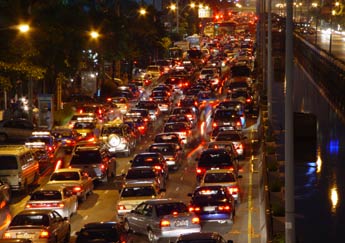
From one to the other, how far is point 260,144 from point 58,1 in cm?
2037

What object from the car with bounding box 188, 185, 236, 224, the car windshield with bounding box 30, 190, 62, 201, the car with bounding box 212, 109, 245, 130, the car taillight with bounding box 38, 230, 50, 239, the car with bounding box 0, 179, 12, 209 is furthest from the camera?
the car with bounding box 212, 109, 245, 130

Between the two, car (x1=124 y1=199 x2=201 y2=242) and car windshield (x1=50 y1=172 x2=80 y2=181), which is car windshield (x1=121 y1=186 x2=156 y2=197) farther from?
car windshield (x1=50 y1=172 x2=80 y2=181)

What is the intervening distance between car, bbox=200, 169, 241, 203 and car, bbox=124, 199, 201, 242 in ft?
18.9

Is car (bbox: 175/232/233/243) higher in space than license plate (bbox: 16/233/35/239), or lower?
higher

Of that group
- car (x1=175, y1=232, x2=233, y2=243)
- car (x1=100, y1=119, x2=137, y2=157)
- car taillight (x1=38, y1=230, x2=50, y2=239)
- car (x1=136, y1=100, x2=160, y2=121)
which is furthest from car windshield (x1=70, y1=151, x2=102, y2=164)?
car (x1=136, y1=100, x2=160, y2=121)

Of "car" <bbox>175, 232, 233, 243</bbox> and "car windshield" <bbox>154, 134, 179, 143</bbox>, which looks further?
"car windshield" <bbox>154, 134, 179, 143</bbox>

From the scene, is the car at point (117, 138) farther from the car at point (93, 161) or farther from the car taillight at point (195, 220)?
the car taillight at point (195, 220)

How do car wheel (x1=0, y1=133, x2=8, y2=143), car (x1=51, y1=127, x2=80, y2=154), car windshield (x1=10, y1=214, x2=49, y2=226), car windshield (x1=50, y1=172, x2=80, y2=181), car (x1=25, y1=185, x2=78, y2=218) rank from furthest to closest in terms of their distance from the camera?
car wheel (x1=0, y1=133, x2=8, y2=143)
car (x1=51, y1=127, x2=80, y2=154)
car windshield (x1=50, y1=172, x2=80, y2=181)
car (x1=25, y1=185, x2=78, y2=218)
car windshield (x1=10, y1=214, x2=49, y2=226)

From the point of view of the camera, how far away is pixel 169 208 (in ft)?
97.5

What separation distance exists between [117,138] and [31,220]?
77.0 feet

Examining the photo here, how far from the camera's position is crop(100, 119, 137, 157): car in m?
51.7

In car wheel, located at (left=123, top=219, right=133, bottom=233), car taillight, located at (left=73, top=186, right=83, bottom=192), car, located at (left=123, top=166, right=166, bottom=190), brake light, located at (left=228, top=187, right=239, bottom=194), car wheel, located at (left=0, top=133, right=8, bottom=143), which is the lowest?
car wheel, located at (left=0, top=133, right=8, bottom=143)

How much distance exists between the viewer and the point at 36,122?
65.1 meters

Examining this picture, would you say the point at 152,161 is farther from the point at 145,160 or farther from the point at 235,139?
the point at 235,139
